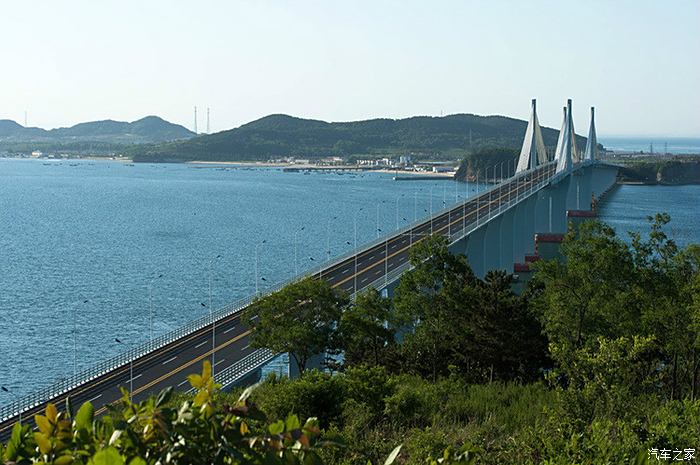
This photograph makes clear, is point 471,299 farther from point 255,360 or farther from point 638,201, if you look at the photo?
A: point 638,201

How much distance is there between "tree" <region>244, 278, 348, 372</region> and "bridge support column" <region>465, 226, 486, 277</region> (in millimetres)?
21886

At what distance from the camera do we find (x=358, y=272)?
124 feet

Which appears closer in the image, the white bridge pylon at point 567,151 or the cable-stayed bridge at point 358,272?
the cable-stayed bridge at point 358,272

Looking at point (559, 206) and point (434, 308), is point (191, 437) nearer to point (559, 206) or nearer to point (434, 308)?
point (434, 308)

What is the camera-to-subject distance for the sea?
35.2 metres

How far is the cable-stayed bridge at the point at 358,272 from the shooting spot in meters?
22.7

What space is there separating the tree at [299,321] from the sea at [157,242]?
885 centimetres

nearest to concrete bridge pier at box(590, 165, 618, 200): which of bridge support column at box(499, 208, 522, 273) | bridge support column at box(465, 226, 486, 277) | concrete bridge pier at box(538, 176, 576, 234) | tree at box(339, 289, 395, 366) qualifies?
concrete bridge pier at box(538, 176, 576, 234)

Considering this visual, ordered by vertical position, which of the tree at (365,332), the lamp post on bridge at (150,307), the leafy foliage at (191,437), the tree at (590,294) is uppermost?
the leafy foliage at (191,437)

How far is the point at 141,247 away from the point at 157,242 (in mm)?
2866

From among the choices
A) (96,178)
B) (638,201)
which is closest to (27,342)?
(638,201)

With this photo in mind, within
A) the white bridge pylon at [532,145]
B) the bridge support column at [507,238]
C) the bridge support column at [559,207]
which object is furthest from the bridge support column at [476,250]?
the white bridge pylon at [532,145]

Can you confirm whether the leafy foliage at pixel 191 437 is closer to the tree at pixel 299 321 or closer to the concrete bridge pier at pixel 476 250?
the tree at pixel 299 321

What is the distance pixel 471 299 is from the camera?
2264 cm
